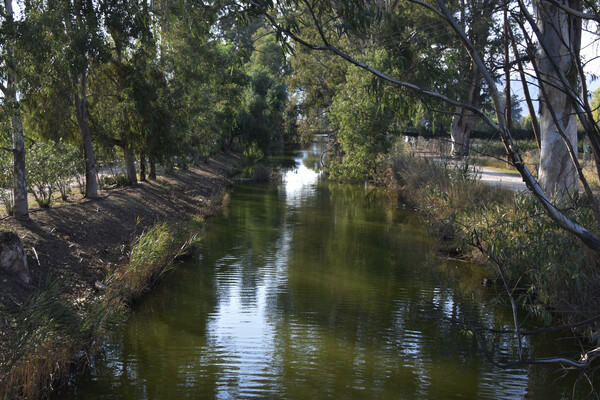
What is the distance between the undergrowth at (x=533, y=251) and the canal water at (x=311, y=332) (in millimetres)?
613

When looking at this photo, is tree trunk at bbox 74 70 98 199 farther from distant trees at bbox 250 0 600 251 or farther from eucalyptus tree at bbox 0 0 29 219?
distant trees at bbox 250 0 600 251

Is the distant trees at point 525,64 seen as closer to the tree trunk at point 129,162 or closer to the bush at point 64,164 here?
the bush at point 64,164

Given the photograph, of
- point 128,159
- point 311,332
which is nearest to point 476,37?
point 311,332

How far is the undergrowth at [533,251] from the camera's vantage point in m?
6.35

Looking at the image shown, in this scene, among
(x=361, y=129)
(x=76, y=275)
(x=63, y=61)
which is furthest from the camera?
(x=361, y=129)

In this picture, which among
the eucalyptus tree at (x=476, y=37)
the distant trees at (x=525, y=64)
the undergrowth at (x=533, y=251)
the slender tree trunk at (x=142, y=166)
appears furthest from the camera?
the slender tree trunk at (x=142, y=166)

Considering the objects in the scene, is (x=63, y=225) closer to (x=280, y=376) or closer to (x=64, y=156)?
(x=64, y=156)

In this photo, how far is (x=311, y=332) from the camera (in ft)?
24.7

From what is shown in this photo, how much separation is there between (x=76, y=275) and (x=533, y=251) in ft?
22.6

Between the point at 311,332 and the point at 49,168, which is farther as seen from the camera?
the point at 49,168

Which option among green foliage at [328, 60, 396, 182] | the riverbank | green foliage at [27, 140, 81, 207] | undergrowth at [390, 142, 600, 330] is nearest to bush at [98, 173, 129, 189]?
the riverbank

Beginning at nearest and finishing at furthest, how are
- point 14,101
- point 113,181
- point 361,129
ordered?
point 14,101, point 113,181, point 361,129

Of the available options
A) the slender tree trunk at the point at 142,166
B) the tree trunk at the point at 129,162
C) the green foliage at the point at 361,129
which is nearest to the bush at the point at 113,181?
the tree trunk at the point at 129,162

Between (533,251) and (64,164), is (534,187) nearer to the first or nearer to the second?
(533,251)
